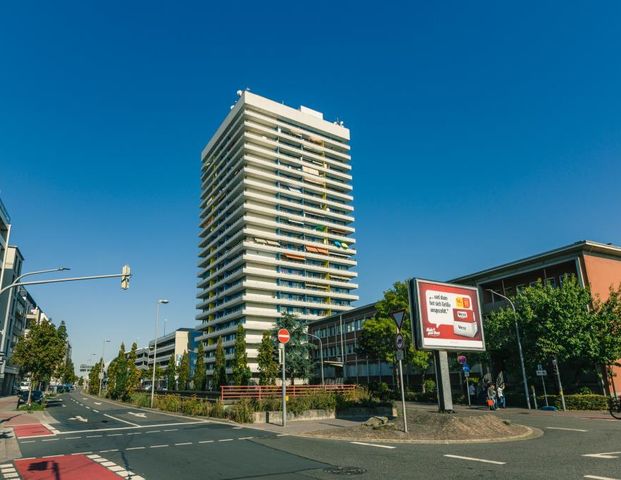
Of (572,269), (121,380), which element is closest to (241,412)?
(572,269)

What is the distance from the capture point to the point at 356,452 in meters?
12.7

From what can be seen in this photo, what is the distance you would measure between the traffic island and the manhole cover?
16.6ft

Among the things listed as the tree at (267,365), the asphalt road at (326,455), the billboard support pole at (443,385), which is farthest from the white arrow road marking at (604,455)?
the tree at (267,365)

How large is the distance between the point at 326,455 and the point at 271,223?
255 feet

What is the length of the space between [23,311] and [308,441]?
94672 millimetres

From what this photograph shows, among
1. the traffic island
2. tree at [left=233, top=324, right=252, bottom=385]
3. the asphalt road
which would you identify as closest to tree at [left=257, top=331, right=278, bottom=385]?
tree at [left=233, top=324, right=252, bottom=385]

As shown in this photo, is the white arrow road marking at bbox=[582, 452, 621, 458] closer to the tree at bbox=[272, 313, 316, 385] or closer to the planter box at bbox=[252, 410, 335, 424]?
the planter box at bbox=[252, 410, 335, 424]

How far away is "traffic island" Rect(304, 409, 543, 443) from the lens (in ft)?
49.6

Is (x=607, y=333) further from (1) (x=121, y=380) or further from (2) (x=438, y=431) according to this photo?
(1) (x=121, y=380)

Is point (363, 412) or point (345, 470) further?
point (363, 412)

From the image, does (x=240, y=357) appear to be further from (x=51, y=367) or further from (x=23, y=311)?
(x=23, y=311)

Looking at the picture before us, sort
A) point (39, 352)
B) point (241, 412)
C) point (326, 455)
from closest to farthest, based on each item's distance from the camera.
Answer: point (326, 455) < point (241, 412) < point (39, 352)

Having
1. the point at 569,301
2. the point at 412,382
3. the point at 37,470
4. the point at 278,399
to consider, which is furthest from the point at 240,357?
the point at 37,470

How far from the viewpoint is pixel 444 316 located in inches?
801
